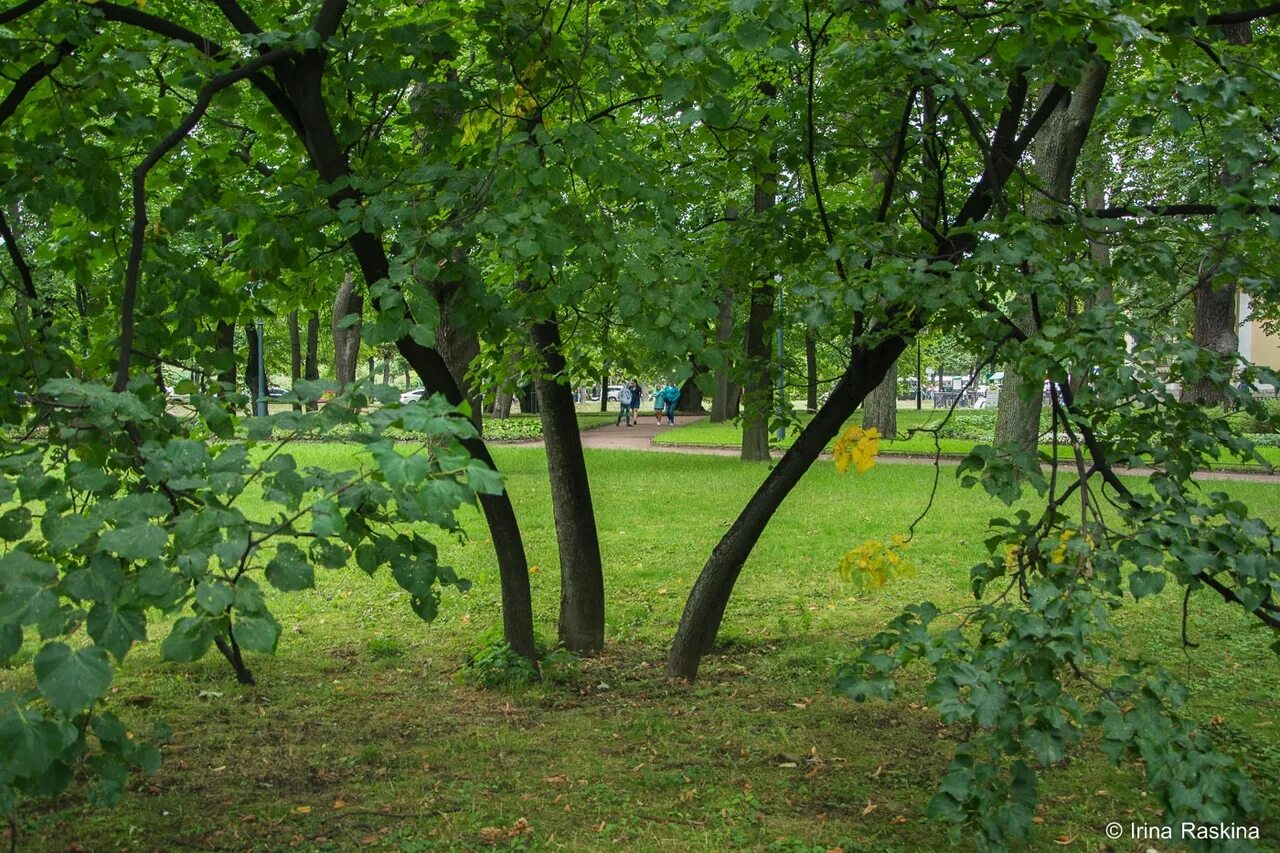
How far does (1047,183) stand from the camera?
18.6ft

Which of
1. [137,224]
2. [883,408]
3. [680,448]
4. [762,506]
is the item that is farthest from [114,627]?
[680,448]

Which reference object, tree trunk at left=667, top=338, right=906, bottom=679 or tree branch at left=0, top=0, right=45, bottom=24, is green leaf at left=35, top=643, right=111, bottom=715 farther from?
tree trunk at left=667, top=338, right=906, bottom=679

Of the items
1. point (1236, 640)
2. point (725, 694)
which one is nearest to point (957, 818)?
point (725, 694)

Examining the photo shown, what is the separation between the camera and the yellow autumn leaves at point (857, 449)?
3922mm

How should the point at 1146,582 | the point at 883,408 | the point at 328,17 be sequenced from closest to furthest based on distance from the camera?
the point at 1146,582, the point at 328,17, the point at 883,408

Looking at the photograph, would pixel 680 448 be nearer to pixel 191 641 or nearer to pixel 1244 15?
pixel 1244 15

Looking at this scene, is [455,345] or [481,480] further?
[455,345]

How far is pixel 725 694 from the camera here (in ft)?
17.6

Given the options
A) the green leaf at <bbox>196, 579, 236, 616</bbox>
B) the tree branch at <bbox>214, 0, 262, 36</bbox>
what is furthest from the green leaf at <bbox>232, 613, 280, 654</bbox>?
the tree branch at <bbox>214, 0, 262, 36</bbox>

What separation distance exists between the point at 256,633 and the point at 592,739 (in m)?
2.91

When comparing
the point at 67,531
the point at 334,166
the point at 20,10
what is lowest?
the point at 67,531

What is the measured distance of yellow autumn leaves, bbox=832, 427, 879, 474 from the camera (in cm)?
392

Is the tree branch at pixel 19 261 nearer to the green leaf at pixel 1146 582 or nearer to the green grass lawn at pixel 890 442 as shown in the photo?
the green leaf at pixel 1146 582

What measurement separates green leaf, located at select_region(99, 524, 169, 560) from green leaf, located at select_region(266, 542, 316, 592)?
0.78 feet
